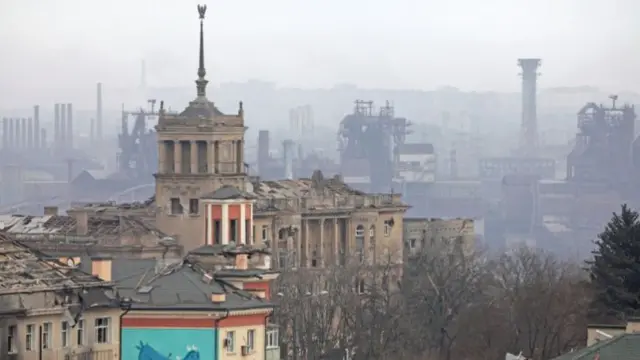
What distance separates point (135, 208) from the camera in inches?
5468

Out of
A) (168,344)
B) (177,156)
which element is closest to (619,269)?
(168,344)

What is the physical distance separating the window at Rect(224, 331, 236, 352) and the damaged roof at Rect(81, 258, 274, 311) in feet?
1.67

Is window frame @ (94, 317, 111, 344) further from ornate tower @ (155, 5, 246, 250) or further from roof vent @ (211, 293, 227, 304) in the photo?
ornate tower @ (155, 5, 246, 250)

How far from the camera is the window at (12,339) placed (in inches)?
2297

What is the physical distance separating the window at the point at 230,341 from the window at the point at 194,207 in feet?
213

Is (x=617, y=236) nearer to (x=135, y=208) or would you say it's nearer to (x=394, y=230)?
(x=135, y=208)

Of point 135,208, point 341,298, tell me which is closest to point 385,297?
point 341,298

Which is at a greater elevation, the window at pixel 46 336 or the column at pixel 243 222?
the column at pixel 243 222

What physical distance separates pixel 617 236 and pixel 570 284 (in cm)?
1732

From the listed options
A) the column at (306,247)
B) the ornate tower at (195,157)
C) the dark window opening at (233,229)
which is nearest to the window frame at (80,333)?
the dark window opening at (233,229)

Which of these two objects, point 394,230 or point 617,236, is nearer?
point 617,236

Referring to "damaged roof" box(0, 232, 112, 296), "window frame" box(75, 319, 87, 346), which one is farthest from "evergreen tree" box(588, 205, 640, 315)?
"window frame" box(75, 319, 87, 346)

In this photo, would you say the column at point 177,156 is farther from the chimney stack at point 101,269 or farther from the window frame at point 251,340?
the window frame at point 251,340

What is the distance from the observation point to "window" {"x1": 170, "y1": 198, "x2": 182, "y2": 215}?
13588 centimetres
